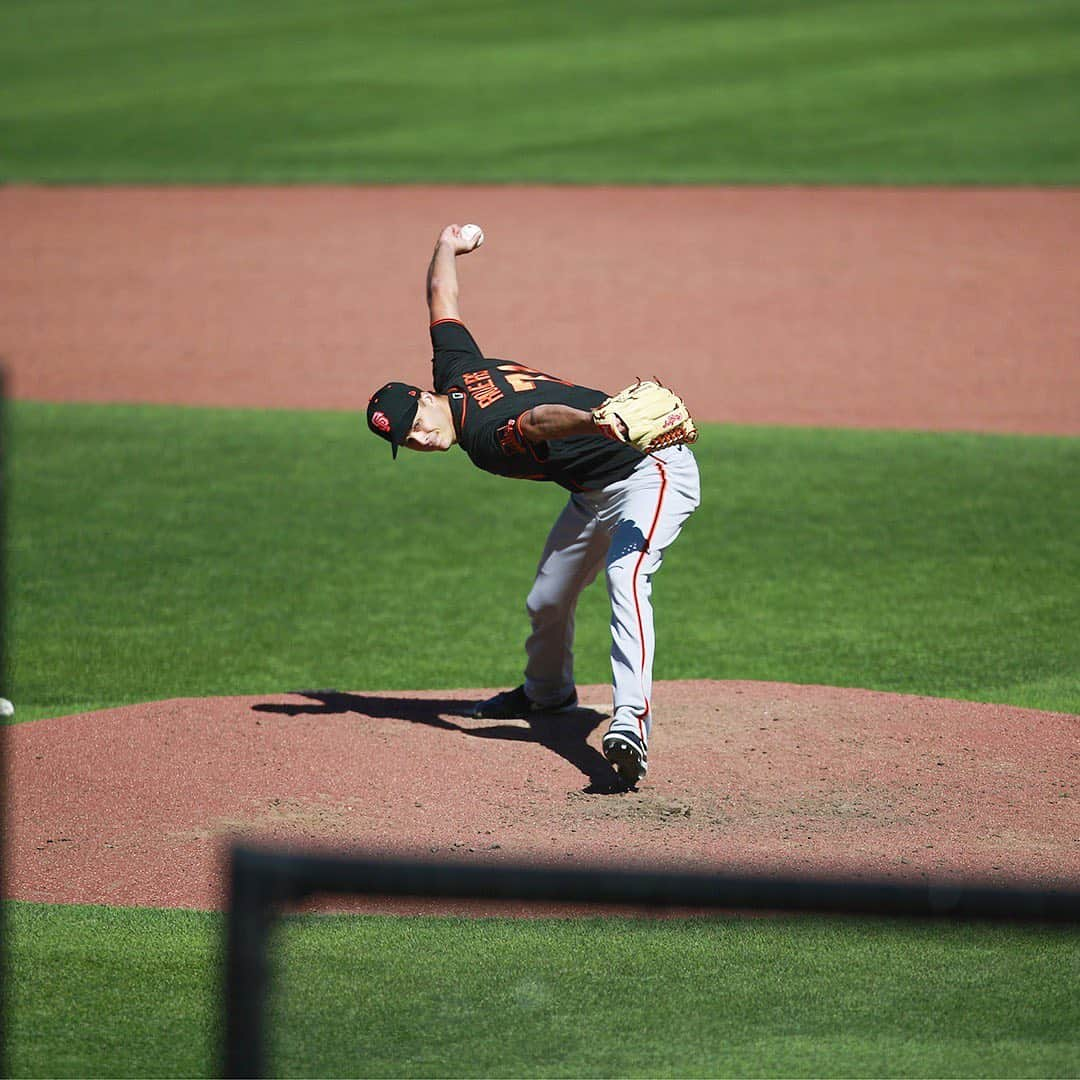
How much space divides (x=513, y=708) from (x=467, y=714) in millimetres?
188

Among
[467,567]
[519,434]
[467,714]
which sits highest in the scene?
[519,434]

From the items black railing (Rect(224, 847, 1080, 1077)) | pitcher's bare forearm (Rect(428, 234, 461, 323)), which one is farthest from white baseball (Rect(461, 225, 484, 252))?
black railing (Rect(224, 847, 1080, 1077))

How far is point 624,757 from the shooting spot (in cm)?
504

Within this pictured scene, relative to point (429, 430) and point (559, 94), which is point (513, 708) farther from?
point (559, 94)

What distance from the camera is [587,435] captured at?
532cm

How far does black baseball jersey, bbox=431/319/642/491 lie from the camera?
5348 millimetres

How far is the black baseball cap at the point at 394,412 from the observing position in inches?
213

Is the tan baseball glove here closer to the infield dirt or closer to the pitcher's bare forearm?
the infield dirt

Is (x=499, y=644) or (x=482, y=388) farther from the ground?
(x=482, y=388)

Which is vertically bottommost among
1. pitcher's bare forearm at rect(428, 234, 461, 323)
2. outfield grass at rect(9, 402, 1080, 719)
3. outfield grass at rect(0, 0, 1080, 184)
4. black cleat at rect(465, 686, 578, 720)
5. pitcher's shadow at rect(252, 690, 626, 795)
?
pitcher's shadow at rect(252, 690, 626, 795)

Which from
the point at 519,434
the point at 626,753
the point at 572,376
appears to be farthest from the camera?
the point at 572,376

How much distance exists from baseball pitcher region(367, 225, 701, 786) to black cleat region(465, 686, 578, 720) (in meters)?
0.13

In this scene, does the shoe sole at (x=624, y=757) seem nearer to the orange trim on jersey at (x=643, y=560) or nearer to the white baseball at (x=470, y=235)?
the orange trim on jersey at (x=643, y=560)

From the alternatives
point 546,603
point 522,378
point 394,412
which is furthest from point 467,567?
point 394,412
